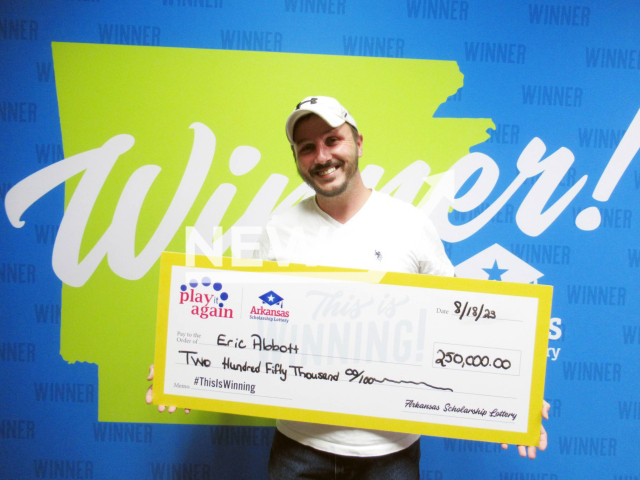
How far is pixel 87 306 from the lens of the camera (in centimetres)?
170

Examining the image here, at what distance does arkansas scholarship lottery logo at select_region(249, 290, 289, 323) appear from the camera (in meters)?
1.16

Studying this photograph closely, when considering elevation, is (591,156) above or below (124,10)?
below

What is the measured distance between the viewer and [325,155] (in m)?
1.24

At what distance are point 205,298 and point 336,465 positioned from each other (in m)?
0.65

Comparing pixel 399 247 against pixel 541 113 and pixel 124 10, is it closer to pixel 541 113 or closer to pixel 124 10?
pixel 541 113

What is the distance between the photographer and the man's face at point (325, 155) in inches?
48.2

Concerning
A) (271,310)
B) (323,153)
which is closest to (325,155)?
(323,153)

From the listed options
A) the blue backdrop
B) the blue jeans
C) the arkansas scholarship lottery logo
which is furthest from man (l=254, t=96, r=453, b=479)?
the blue backdrop

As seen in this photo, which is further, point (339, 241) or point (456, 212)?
point (456, 212)

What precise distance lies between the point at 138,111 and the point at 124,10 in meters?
0.43

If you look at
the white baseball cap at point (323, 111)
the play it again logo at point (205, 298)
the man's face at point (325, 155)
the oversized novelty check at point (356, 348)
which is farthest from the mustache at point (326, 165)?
the play it again logo at point (205, 298)

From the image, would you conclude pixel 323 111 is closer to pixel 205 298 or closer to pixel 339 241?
pixel 339 241

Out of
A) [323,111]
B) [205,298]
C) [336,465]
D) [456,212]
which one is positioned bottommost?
[336,465]

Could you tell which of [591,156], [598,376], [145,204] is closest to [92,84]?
[145,204]
